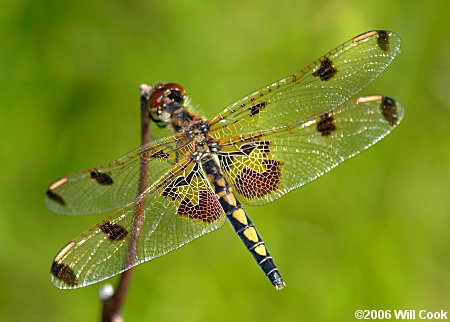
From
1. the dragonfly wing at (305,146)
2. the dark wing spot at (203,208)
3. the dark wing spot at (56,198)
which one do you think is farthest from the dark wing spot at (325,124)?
the dark wing spot at (56,198)

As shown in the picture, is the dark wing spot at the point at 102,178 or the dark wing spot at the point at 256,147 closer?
the dark wing spot at the point at 102,178

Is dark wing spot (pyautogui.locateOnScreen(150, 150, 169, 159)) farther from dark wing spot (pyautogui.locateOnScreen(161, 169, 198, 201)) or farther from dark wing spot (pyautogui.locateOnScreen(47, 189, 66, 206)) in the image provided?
dark wing spot (pyautogui.locateOnScreen(47, 189, 66, 206))

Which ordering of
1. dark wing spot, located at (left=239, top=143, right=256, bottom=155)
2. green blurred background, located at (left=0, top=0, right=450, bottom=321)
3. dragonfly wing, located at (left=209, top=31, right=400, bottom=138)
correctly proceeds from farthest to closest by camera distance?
green blurred background, located at (left=0, top=0, right=450, bottom=321), dark wing spot, located at (left=239, top=143, right=256, bottom=155), dragonfly wing, located at (left=209, top=31, right=400, bottom=138)

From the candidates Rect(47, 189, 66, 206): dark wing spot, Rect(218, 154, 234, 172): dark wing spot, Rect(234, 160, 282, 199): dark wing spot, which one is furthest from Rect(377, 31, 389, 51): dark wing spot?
Rect(47, 189, 66, 206): dark wing spot

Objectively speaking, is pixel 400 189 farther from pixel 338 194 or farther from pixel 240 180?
pixel 240 180

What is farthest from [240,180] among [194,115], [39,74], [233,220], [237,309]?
[39,74]

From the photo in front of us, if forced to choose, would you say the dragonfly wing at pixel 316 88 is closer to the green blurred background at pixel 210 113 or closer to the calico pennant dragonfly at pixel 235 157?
the calico pennant dragonfly at pixel 235 157

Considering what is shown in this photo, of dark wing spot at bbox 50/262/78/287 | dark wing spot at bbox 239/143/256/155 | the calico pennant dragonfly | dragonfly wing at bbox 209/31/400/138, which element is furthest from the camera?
dark wing spot at bbox 239/143/256/155
